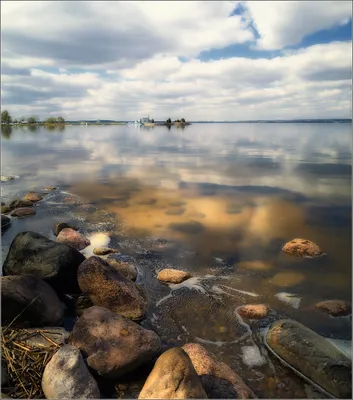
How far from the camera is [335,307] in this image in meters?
9.98

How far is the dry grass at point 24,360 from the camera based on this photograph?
6.11m

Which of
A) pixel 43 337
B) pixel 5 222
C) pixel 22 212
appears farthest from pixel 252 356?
pixel 22 212

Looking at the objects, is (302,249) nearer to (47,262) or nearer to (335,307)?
(335,307)

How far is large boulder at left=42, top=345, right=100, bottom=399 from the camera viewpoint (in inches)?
235

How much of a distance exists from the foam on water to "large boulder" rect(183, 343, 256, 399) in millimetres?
880

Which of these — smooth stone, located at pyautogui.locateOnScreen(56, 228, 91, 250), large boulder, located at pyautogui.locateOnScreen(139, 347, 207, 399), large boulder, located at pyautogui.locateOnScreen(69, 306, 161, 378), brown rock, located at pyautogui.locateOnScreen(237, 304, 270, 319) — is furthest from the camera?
smooth stone, located at pyautogui.locateOnScreen(56, 228, 91, 250)

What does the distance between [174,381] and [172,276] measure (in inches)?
222

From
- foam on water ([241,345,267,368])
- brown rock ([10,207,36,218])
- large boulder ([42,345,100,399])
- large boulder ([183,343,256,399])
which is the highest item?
brown rock ([10,207,36,218])

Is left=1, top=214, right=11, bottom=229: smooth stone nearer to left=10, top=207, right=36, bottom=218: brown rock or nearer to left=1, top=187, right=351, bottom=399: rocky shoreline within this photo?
left=10, top=207, right=36, bottom=218: brown rock

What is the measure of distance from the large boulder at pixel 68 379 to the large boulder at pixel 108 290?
2790 mm

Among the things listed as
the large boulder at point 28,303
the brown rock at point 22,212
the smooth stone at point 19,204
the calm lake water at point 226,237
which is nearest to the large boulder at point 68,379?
the large boulder at point 28,303

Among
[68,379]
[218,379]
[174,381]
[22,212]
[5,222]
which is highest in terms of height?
[22,212]

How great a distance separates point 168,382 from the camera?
5.80 metres

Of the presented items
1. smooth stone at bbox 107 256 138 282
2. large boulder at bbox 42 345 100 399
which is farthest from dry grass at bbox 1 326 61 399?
smooth stone at bbox 107 256 138 282
